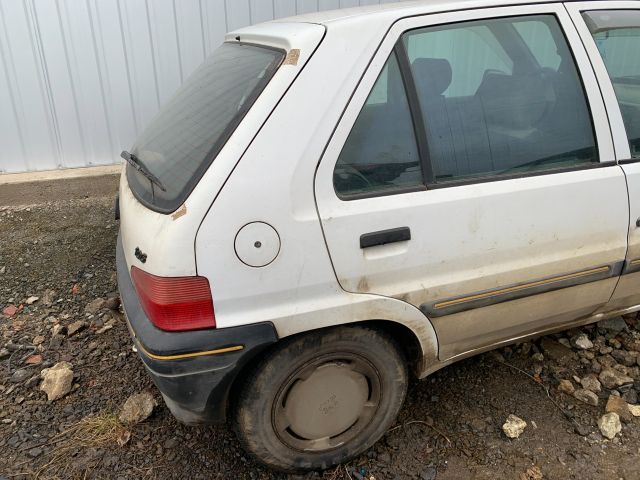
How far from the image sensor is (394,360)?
2156 mm

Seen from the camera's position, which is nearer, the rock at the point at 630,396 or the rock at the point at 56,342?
the rock at the point at 630,396

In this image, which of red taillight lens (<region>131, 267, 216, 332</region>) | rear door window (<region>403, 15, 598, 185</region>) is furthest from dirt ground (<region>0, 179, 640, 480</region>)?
rear door window (<region>403, 15, 598, 185</region>)

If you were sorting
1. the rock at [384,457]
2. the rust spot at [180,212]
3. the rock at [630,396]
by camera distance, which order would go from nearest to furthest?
the rust spot at [180,212] < the rock at [384,457] < the rock at [630,396]

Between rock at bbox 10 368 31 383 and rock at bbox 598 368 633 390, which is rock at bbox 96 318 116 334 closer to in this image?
rock at bbox 10 368 31 383

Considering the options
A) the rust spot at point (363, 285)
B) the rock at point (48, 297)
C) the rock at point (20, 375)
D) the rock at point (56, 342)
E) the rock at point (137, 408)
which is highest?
the rust spot at point (363, 285)

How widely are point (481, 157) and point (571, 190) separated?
0.40 m

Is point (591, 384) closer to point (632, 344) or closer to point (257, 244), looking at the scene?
point (632, 344)

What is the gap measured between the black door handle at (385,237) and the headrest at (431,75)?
1.71 ft

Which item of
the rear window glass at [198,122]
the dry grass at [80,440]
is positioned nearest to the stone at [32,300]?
the dry grass at [80,440]

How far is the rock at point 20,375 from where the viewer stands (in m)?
2.83

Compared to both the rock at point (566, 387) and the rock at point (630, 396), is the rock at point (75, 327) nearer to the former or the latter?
the rock at point (566, 387)

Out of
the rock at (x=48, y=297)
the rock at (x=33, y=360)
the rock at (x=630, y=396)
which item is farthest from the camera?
the rock at (x=48, y=297)

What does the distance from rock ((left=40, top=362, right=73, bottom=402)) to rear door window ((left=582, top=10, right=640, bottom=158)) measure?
2.83 meters

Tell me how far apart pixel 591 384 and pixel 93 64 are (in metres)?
5.02
